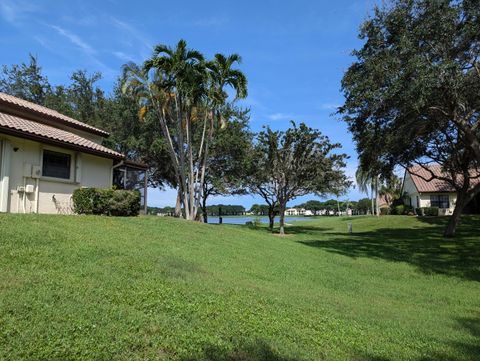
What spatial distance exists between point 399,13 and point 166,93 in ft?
41.3

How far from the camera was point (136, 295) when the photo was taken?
19.8 feet

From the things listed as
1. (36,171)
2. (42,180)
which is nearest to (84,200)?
(42,180)

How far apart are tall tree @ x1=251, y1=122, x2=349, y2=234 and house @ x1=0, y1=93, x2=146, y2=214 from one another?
1370cm

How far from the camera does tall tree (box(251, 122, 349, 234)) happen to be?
2923 cm

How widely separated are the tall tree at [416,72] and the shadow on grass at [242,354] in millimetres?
11313

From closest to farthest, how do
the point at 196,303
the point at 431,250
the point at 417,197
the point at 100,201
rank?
1. the point at 196,303
2. the point at 100,201
3. the point at 431,250
4. the point at 417,197

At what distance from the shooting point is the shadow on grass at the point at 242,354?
4527mm

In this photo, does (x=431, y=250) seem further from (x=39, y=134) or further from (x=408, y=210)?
(x=408, y=210)

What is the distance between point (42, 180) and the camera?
15.1 metres

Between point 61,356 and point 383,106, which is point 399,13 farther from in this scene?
point 61,356

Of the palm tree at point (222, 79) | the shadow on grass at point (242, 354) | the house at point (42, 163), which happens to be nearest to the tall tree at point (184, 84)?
the palm tree at point (222, 79)

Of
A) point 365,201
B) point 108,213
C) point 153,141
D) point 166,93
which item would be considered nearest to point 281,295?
point 108,213

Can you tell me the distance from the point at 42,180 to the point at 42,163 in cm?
67

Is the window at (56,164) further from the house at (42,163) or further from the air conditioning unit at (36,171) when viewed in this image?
the air conditioning unit at (36,171)
